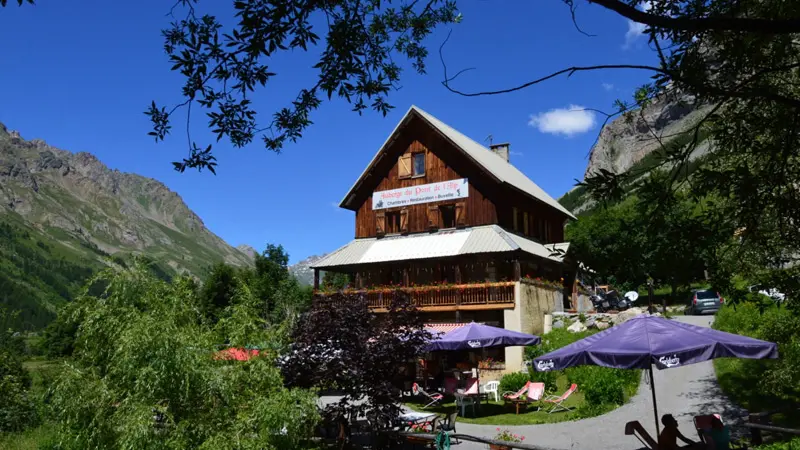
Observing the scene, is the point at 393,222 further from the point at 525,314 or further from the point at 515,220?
the point at 525,314

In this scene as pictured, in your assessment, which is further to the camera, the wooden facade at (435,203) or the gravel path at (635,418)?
the wooden facade at (435,203)

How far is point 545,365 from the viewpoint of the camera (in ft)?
35.8

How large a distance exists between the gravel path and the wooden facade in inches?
513

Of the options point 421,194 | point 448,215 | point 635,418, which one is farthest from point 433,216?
point 635,418

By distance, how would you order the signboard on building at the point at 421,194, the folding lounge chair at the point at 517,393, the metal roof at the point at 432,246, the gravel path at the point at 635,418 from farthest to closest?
the signboard on building at the point at 421,194
the metal roof at the point at 432,246
the folding lounge chair at the point at 517,393
the gravel path at the point at 635,418

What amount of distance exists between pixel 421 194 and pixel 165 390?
22.0 meters

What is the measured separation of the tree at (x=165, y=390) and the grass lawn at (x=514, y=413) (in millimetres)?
5230

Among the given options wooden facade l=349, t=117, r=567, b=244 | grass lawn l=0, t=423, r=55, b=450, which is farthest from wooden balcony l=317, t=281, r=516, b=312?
grass lawn l=0, t=423, r=55, b=450

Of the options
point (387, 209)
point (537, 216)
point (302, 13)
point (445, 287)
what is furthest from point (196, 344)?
point (537, 216)

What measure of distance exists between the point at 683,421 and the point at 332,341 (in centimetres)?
775

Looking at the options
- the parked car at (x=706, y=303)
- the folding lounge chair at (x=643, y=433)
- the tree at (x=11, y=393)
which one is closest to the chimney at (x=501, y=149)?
the parked car at (x=706, y=303)

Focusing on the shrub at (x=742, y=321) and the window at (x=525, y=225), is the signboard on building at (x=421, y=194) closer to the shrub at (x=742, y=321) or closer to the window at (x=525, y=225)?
the window at (x=525, y=225)

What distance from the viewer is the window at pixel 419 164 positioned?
30.9 m

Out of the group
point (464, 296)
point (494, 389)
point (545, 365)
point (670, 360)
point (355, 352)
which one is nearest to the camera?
point (670, 360)
